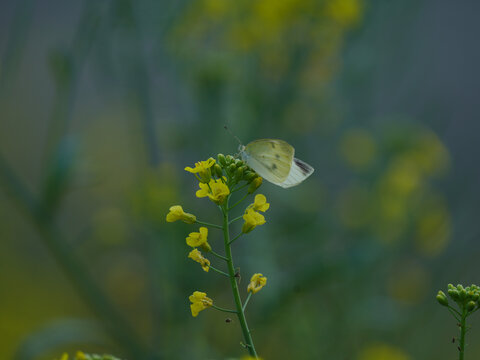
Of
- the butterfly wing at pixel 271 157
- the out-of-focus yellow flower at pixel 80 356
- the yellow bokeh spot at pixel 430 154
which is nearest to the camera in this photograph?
the out-of-focus yellow flower at pixel 80 356

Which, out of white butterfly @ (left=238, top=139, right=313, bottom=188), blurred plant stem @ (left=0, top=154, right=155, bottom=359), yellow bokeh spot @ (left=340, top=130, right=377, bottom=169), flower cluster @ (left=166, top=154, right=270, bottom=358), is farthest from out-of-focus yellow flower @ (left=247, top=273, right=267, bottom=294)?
yellow bokeh spot @ (left=340, top=130, right=377, bottom=169)

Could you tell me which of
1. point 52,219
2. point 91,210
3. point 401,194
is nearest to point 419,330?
point 401,194

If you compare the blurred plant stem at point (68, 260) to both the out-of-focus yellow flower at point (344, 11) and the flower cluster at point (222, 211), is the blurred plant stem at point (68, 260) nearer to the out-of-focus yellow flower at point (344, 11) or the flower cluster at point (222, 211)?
the flower cluster at point (222, 211)

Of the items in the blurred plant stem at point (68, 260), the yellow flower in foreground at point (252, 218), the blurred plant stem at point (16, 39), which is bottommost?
the yellow flower in foreground at point (252, 218)

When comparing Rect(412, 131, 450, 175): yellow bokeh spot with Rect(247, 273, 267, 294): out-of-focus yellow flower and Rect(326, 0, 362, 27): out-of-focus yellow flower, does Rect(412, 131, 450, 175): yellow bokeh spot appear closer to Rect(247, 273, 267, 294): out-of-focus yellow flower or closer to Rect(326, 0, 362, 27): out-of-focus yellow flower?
Rect(326, 0, 362, 27): out-of-focus yellow flower

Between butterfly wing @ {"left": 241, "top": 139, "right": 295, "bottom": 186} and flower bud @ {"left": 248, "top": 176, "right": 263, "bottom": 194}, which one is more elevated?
butterfly wing @ {"left": 241, "top": 139, "right": 295, "bottom": 186}

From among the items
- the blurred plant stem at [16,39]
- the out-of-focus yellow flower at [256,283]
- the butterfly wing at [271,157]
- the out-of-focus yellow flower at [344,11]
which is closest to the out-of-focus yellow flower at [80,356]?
the out-of-focus yellow flower at [256,283]
